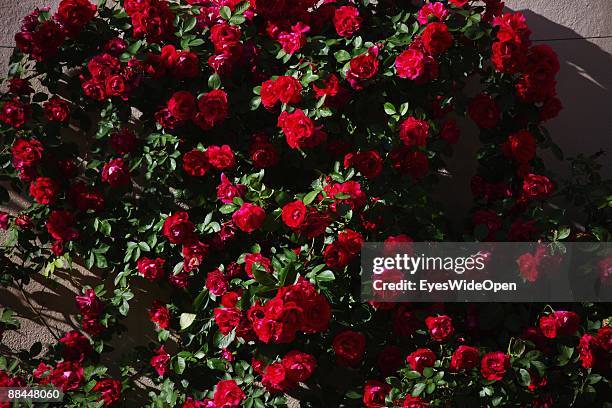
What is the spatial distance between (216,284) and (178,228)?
234 millimetres

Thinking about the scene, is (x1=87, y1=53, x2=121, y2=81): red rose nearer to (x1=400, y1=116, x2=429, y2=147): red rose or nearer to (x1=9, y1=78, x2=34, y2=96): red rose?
(x1=9, y1=78, x2=34, y2=96): red rose

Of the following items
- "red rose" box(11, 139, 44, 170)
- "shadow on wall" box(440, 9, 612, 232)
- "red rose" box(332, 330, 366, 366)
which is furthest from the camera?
"shadow on wall" box(440, 9, 612, 232)

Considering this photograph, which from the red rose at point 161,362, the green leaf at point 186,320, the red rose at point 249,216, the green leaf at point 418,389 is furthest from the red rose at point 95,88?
the green leaf at point 418,389

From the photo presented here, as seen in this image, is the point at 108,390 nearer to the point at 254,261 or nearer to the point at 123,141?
the point at 254,261

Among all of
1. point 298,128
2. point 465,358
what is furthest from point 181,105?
point 465,358

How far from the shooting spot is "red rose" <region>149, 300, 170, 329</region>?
2539mm

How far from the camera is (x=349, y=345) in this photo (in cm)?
222

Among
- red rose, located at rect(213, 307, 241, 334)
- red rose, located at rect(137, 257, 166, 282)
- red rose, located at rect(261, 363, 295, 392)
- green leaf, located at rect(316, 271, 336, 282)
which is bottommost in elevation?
red rose, located at rect(261, 363, 295, 392)

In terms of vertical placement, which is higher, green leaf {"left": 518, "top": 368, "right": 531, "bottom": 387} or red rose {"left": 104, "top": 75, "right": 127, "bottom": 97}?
red rose {"left": 104, "top": 75, "right": 127, "bottom": 97}

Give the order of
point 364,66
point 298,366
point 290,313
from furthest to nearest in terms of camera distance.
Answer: point 364,66
point 298,366
point 290,313

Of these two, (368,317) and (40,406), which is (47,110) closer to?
(40,406)

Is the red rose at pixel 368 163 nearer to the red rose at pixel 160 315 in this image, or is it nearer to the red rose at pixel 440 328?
the red rose at pixel 440 328

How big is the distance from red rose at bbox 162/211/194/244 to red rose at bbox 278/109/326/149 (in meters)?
0.45

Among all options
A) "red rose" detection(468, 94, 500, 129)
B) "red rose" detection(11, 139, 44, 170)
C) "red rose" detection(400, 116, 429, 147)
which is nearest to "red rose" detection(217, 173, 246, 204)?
"red rose" detection(400, 116, 429, 147)
